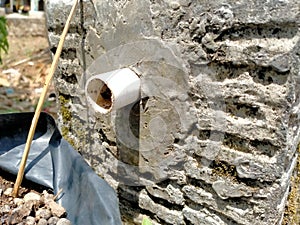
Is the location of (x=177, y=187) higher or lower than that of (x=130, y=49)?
lower

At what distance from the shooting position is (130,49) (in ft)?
5.07

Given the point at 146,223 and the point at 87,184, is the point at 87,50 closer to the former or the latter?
the point at 87,184

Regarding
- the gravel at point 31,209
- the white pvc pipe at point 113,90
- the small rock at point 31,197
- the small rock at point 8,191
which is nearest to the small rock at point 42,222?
the gravel at point 31,209

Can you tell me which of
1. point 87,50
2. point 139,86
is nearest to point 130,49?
point 139,86

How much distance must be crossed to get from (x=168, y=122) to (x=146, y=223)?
18.2 inches

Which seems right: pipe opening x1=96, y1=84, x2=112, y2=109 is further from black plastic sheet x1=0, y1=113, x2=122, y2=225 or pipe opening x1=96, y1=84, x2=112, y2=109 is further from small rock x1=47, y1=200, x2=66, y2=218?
small rock x1=47, y1=200, x2=66, y2=218

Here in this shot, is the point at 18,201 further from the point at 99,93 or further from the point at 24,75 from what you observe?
the point at 24,75

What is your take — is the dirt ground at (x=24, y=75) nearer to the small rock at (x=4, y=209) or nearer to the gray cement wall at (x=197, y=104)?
the gray cement wall at (x=197, y=104)

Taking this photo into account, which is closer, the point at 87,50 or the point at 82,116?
the point at 87,50

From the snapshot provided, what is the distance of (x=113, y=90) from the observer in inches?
54.0

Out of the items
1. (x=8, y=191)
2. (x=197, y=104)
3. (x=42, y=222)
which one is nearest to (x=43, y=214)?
(x=42, y=222)

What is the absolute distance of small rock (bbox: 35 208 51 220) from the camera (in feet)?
4.51

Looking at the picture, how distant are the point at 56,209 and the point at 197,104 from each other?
711 millimetres

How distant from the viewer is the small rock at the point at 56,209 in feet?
4.55
